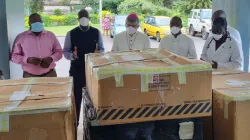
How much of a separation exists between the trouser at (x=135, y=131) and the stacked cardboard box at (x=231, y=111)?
1.43 feet

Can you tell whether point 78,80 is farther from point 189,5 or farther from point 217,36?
point 189,5

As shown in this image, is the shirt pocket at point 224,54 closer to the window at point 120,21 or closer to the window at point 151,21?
the window at point 120,21

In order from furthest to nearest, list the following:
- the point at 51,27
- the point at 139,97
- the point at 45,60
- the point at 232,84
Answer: the point at 51,27, the point at 45,60, the point at 232,84, the point at 139,97

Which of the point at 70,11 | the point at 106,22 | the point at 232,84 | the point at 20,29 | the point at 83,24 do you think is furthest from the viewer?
the point at 70,11

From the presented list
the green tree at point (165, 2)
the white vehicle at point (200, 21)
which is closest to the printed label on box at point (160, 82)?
the white vehicle at point (200, 21)

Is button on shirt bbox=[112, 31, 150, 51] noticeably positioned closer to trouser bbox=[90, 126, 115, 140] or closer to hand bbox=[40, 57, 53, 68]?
hand bbox=[40, 57, 53, 68]

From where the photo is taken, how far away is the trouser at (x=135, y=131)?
1863mm

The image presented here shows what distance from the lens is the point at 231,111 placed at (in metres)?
1.93

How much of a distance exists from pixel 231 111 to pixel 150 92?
1.56 feet

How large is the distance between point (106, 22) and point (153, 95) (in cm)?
1412

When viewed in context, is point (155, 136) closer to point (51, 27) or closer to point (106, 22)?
point (106, 22)

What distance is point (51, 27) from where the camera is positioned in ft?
59.1

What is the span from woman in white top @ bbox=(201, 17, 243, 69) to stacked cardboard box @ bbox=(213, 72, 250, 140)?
123 centimetres

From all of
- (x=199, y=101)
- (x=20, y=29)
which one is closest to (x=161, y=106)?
(x=199, y=101)
